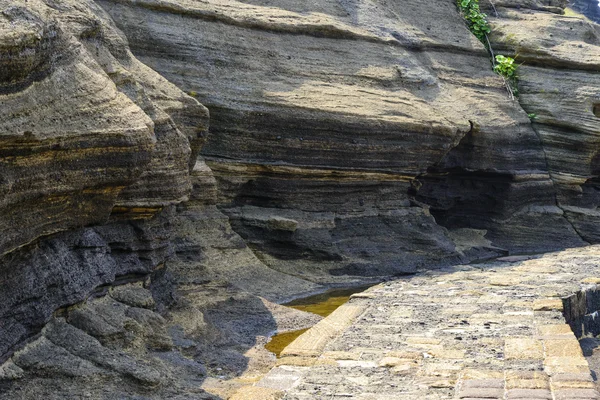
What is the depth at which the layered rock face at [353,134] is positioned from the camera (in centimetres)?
1523

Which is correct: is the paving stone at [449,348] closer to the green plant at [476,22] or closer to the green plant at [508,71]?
the green plant at [508,71]

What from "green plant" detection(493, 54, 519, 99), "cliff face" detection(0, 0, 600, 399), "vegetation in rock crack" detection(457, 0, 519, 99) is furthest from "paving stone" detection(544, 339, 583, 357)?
"vegetation in rock crack" detection(457, 0, 519, 99)

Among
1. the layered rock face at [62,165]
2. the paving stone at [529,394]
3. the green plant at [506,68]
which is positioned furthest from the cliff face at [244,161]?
the paving stone at [529,394]

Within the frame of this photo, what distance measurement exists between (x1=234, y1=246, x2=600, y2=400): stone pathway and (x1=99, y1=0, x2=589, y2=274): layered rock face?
380 centimetres

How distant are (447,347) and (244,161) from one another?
7.63m

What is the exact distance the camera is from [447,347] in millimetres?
8438

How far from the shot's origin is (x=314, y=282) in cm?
1457

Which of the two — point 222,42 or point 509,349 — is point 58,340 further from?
point 222,42

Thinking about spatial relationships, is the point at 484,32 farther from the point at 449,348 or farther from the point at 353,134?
the point at 449,348

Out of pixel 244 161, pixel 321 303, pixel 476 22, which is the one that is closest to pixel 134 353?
pixel 321 303

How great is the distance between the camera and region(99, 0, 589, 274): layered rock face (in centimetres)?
1523

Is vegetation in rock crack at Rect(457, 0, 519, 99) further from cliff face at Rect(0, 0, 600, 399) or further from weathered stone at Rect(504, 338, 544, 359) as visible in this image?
weathered stone at Rect(504, 338, 544, 359)

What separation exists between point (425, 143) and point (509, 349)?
9580 mm

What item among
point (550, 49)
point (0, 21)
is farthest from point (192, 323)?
point (550, 49)
